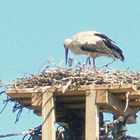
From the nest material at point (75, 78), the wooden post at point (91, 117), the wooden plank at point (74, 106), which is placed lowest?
the wooden post at point (91, 117)

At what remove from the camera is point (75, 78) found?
12.1m

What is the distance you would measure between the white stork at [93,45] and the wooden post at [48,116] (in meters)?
2.69

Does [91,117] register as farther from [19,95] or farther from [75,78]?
[19,95]

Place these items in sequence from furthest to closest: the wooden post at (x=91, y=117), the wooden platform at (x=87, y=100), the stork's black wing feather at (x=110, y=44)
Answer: the stork's black wing feather at (x=110, y=44) → the wooden platform at (x=87, y=100) → the wooden post at (x=91, y=117)

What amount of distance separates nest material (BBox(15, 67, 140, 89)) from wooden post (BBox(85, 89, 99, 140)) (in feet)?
1.05

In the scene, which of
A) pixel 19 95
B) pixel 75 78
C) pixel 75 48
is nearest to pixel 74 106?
pixel 75 78

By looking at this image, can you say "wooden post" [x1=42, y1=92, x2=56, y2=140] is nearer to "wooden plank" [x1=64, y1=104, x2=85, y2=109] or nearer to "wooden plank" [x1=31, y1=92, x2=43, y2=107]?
"wooden plank" [x1=31, y1=92, x2=43, y2=107]

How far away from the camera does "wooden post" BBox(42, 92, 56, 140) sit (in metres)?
11.7

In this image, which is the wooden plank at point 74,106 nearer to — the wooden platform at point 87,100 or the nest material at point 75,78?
the wooden platform at point 87,100

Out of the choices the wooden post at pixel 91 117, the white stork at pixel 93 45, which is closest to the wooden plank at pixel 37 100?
the wooden post at pixel 91 117

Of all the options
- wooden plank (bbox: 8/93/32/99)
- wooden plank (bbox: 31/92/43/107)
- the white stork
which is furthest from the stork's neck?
wooden plank (bbox: 31/92/43/107)

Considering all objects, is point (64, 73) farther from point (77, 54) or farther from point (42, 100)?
point (77, 54)

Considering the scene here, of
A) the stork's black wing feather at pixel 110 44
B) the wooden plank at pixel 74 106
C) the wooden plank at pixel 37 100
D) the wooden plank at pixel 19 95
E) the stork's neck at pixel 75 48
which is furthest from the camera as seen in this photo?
the stork's neck at pixel 75 48

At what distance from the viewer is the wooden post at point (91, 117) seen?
449 inches
